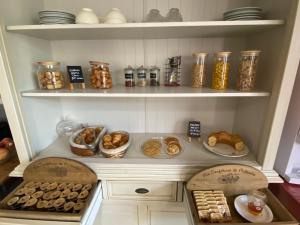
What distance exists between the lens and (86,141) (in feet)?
3.45

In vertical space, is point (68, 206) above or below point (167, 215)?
above

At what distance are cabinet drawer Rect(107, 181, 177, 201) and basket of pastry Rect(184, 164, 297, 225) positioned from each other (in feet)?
0.55

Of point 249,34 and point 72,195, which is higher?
point 249,34

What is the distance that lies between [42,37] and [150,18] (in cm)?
66

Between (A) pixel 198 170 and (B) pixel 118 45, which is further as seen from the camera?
(B) pixel 118 45

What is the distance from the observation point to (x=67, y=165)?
2.92ft

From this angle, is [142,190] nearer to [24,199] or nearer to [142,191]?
[142,191]

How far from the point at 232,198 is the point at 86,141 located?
2.83 feet

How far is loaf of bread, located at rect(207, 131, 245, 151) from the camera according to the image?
100 cm

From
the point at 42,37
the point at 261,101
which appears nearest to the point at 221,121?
the point at 261,101

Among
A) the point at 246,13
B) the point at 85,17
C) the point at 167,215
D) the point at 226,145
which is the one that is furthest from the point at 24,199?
the point at 246,13

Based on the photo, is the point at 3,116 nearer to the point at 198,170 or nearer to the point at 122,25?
the point at 122,25

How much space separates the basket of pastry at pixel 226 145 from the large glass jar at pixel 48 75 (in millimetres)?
959

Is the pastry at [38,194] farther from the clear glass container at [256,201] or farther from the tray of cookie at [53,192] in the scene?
the clear glass container at [256,201]
